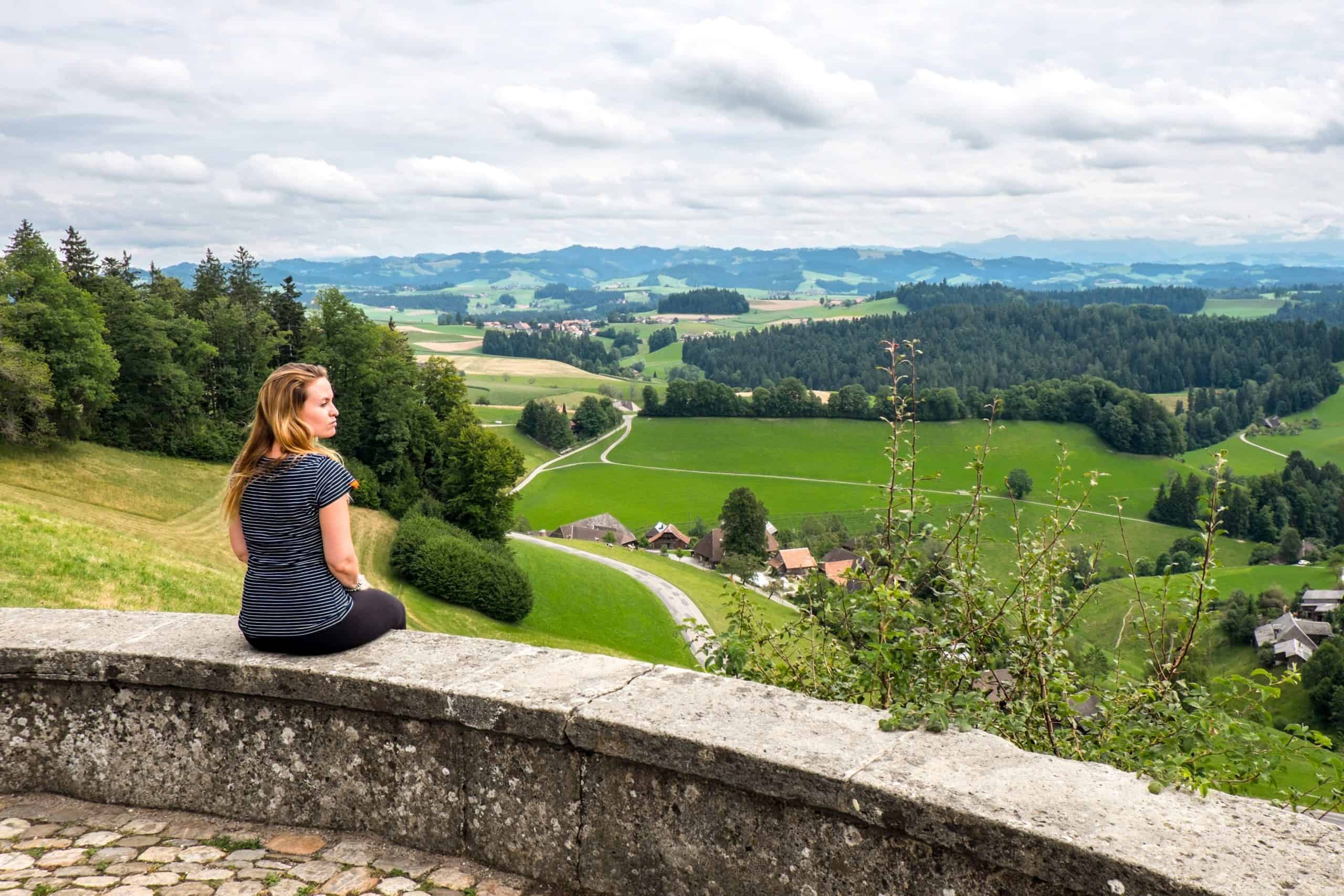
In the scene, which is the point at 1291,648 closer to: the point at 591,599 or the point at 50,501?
the point at 591,599

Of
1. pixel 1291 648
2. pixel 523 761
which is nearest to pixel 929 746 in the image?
pixel 523 761

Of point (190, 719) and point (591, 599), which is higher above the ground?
point (190, 719)

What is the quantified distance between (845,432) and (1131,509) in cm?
3478

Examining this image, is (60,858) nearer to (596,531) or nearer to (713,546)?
(713,546)

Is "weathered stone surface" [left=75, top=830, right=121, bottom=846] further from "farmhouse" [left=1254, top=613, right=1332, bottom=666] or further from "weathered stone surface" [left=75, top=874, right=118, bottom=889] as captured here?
"farmhouse" [left=1254, top=613, right=1332, bottom=666]

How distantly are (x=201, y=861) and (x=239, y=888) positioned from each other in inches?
14.5

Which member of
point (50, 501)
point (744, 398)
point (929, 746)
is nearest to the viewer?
point (929, 746)

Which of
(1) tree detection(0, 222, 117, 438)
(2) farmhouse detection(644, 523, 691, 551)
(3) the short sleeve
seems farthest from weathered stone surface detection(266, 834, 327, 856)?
(2) farmhouse detection(644, 523, 691, 551)

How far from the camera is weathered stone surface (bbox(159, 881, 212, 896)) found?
12.5 ft

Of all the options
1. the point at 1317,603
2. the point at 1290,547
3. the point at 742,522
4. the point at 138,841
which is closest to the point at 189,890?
the point at 138,841

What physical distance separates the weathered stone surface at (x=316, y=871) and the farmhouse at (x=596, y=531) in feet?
231

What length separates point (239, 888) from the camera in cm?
387

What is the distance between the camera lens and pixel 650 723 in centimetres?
372

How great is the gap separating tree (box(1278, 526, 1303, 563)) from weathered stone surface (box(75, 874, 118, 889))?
10466cm
